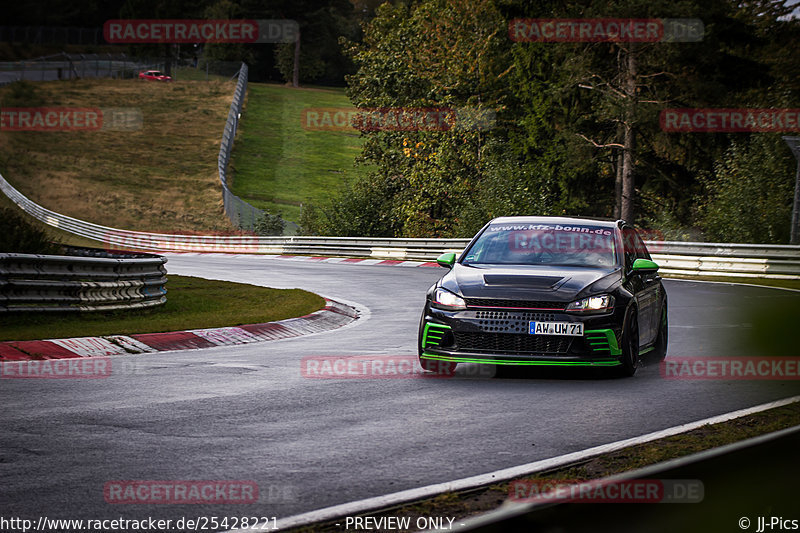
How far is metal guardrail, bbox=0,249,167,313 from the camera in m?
13.6

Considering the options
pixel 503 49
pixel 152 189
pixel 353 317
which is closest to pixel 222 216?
pixel 152 189

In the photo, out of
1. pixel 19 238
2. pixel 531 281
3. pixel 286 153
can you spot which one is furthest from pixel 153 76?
pixel 531 281

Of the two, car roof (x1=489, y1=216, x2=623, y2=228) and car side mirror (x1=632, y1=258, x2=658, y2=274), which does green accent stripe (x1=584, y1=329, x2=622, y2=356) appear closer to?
car side mirror (x1=632, y1=258, x2=658, y2=274)

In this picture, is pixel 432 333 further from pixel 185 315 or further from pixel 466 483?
pixel 185 315

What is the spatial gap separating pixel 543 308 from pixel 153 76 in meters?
104

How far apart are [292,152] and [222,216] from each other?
24936mm

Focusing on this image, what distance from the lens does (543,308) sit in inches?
382

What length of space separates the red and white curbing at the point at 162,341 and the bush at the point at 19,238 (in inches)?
180

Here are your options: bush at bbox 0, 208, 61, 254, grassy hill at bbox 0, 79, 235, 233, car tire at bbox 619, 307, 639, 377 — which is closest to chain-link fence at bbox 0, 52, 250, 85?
grassy hill at bbox 0, 79, 235, 233

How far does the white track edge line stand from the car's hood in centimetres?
237

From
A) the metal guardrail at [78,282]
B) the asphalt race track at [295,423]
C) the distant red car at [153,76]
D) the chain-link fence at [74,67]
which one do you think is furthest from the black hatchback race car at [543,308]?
the distant red car at [153,76]

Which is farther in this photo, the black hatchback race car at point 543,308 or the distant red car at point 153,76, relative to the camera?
the distant red car at point 153,76

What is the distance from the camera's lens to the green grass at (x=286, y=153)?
73375 millimetres

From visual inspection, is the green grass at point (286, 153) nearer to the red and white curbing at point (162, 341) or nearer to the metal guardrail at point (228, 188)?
the metal guardrail at point (228, 188)
